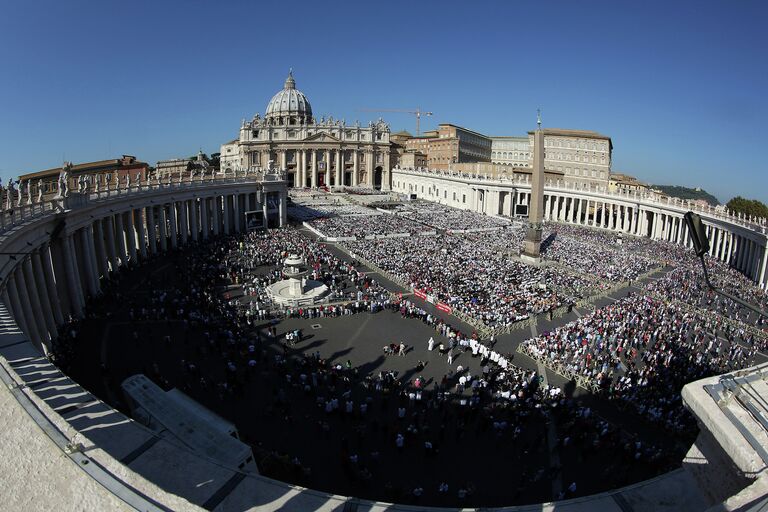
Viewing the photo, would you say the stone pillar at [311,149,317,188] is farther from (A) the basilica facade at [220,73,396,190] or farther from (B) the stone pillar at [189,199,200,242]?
(B) the stone pillar at [189,199,200,242]

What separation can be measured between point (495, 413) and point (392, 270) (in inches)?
744

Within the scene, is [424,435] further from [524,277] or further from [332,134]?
[332,134]

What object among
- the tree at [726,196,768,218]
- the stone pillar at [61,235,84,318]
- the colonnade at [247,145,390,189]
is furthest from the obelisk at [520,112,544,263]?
the colonnade at [247,145,390,189]

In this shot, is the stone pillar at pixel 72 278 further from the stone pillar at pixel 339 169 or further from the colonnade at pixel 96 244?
the stone pillar at pixel 339 169

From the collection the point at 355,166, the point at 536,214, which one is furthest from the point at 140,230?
the point at 355,166

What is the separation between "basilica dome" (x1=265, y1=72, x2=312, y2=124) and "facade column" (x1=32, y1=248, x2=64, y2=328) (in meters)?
100

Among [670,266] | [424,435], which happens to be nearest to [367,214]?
[670,266]

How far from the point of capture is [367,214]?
6481 centimetres

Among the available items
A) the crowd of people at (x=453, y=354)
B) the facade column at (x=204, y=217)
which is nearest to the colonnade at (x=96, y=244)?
the facade column at (x=204, y=217)

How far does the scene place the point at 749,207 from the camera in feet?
218

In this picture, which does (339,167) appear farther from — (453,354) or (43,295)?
(453,354)

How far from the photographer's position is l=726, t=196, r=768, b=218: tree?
64688mm

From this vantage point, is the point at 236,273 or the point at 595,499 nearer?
the point at 595,499

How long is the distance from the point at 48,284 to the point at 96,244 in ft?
32.8
